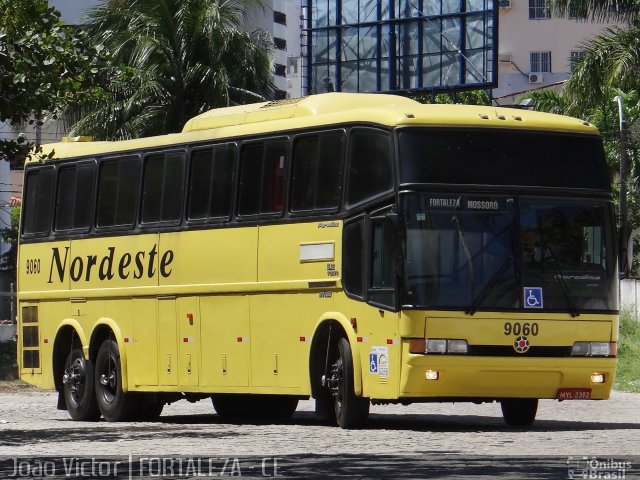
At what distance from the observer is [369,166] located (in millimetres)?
18641

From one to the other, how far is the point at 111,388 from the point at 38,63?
543 centimetres

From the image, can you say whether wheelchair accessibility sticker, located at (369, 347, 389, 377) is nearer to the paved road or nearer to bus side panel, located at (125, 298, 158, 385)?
the paved road

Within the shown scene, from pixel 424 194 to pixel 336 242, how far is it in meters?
1.41

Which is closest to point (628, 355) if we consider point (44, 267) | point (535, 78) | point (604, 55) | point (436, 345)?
point (604, 55)

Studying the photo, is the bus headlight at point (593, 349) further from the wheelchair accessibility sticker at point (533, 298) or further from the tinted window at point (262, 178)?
the tinted window at point (262, 178)

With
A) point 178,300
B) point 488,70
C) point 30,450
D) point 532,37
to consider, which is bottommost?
point 30,450

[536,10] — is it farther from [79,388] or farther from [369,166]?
[369,166]

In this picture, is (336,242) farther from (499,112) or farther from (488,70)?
(488,70)

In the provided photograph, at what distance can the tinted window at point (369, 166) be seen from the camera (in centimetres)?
1836

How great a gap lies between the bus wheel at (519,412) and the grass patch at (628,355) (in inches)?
380

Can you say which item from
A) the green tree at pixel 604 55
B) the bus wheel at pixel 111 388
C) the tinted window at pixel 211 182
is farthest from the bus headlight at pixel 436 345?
the green tree at pixel 604 55

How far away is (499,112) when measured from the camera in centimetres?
1892

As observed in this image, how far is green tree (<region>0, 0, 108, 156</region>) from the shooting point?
1939 cm

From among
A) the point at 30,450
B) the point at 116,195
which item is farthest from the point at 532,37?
the point at 30,450
